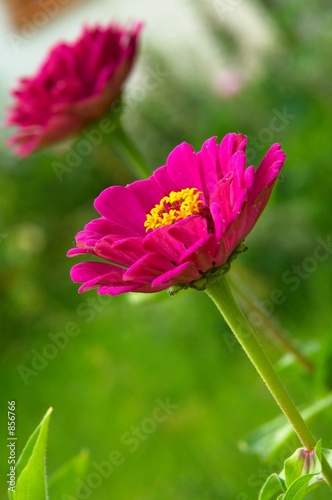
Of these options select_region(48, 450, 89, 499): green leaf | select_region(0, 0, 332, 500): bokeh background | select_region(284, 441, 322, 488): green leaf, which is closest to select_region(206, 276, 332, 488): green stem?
select_region(284, 441, 322, 488): green leaf

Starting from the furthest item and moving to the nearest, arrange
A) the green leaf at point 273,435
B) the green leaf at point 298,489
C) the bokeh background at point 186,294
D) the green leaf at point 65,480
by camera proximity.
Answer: the bokeh background at point 186,294
the green leaf at point 273,435
the green leaf at point 65,480
the green leaf at point 298,489

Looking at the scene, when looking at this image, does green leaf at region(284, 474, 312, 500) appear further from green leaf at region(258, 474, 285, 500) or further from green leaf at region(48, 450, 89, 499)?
green leaf at region(48, 450, 89, 499)

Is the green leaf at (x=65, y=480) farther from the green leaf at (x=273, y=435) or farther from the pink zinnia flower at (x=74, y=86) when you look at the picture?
the pink zinnia flower at (x=74, y=86)

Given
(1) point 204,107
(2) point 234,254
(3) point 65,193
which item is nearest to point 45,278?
(3) point 65,193

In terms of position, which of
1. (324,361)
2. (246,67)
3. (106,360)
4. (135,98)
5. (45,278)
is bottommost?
(324,361)

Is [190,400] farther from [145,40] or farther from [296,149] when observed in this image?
[145,40]

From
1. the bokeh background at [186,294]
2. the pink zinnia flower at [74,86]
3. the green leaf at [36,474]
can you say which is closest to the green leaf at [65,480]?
the green leaf at [36,474]
